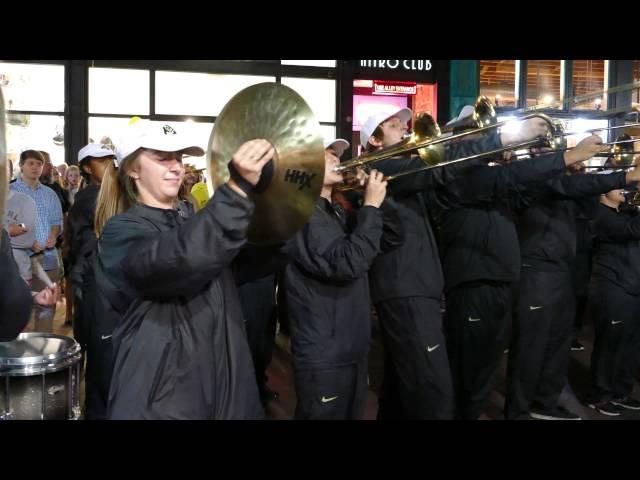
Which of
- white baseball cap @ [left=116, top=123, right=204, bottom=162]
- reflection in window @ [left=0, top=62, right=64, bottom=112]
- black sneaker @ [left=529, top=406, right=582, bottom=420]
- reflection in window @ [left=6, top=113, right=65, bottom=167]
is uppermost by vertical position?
reflection in window @ [left=0, top=62, right=64, bottom=112]

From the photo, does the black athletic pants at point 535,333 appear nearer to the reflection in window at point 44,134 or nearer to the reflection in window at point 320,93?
the reflection in window at point 320,93

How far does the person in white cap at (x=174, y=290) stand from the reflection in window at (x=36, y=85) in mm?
11618

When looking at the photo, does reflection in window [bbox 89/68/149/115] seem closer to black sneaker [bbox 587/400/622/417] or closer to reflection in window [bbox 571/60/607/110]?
reflection in window [bbox 571/60/607/110]

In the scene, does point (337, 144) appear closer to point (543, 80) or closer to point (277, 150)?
point (277, 150)

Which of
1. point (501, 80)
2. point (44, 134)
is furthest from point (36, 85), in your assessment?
point (501, 80)

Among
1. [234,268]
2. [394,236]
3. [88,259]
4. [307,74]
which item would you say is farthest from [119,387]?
[307,74]

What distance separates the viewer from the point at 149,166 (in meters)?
2.39

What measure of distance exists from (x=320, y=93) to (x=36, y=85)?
5.46 m

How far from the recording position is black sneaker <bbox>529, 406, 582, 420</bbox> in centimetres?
533

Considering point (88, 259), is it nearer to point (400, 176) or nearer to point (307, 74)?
point (400, 176)

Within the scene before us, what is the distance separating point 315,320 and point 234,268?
45.7 inches

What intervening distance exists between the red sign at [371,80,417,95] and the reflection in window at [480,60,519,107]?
5.21 feet

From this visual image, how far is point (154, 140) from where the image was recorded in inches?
91.6

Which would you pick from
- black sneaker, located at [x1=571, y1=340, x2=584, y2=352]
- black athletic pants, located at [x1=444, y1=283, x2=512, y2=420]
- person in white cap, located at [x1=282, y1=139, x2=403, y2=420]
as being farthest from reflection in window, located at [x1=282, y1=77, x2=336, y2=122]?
person in white cap, located at [x1=282, y1=139, x2=403, y2=420]
